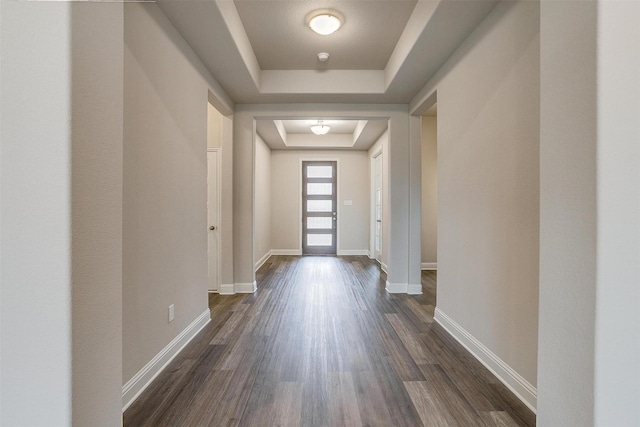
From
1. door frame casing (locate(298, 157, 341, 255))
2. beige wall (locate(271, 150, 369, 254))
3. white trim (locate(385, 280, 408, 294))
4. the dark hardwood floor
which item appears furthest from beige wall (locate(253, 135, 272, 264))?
white trim (locate(385, 280, 408, 294))

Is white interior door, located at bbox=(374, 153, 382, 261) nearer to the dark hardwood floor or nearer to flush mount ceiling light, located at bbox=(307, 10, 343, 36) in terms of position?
the dark hardwood floor

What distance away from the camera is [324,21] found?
7.82 ft

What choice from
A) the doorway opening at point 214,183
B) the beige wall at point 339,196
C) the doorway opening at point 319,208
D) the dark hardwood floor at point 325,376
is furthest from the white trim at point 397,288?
the doorway opening at point 319,208

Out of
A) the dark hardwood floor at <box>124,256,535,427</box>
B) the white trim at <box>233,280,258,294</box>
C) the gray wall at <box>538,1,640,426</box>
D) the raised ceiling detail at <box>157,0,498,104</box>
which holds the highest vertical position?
the raised ceiling detail at <box>157,0,498,104</box>

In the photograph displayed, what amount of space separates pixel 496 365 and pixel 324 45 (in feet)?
10.3

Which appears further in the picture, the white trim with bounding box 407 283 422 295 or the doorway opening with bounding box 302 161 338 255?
the doorway opening with bounding box 302 161 338 255

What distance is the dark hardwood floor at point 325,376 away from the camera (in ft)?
4.91

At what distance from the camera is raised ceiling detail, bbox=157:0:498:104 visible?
2.07m

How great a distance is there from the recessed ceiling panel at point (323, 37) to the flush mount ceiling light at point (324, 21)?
45 millimetres

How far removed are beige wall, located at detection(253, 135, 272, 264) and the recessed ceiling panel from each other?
2.31 meters

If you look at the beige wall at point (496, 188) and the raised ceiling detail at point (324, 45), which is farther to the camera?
the raised ceiling detail at point (324, 45)

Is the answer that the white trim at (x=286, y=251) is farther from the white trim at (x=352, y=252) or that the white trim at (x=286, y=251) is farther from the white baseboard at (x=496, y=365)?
the white baseboard at (x=496, y=365)

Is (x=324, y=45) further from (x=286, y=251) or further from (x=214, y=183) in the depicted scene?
(x=286, y=251)

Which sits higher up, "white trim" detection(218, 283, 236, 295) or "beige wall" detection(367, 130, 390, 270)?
"beige wall" detection(367, 130, 390, 270)
